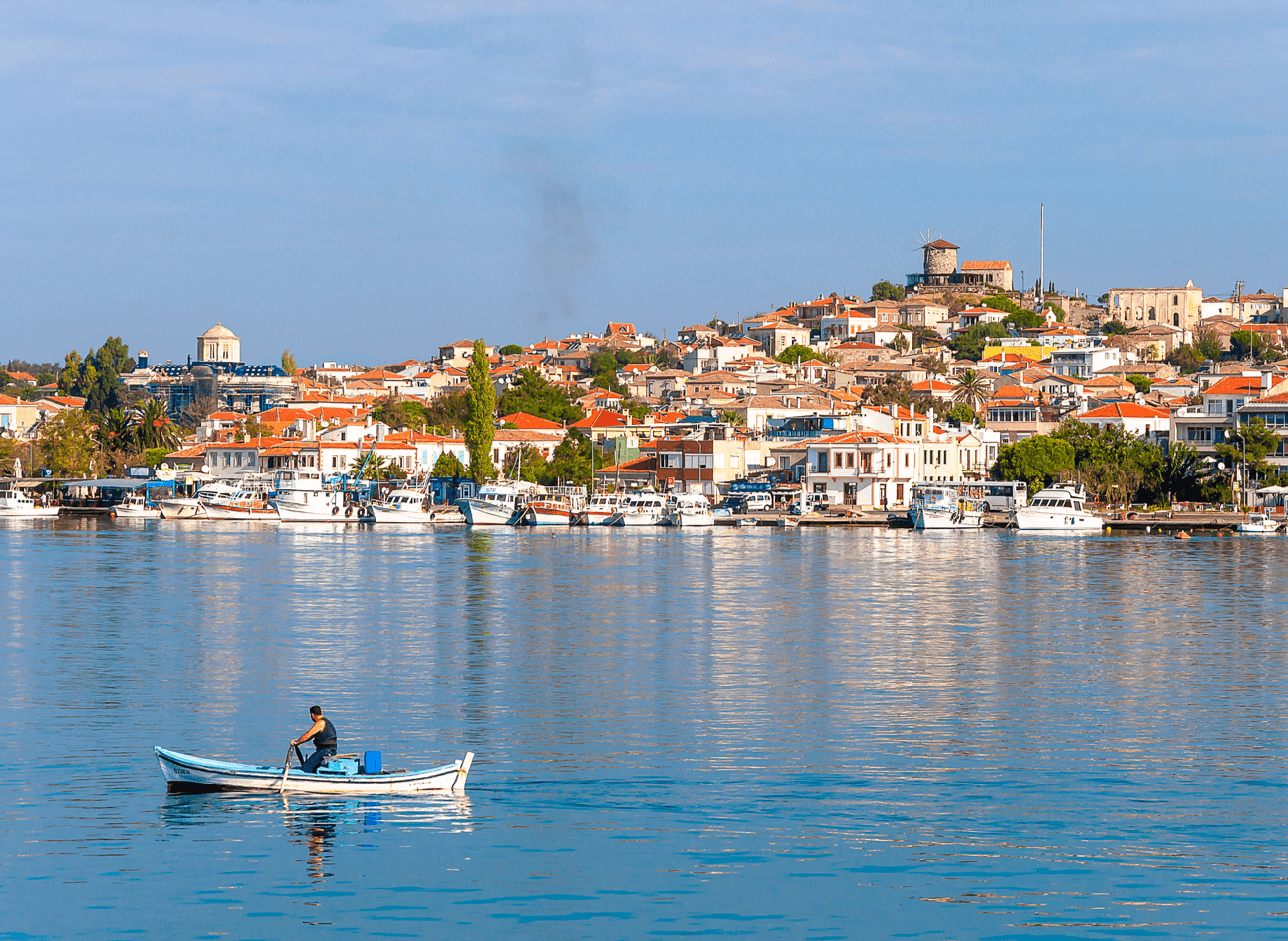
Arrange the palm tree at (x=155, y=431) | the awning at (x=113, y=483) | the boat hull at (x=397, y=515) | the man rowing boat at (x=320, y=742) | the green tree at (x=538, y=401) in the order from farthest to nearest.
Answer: the green tree at (x=538, y=401) → the palm tree at (x=155, y=431) → the awning at (x=113, y=483) → the boat hull at (x=397, y=515) → the man rowing boat at (x=320, y=742)

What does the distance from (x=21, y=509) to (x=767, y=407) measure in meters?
54.9

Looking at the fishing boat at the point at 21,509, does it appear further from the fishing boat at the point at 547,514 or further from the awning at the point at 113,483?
the fishing boat at the point at 547,514

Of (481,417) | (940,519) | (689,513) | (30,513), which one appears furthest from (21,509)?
(940,519)

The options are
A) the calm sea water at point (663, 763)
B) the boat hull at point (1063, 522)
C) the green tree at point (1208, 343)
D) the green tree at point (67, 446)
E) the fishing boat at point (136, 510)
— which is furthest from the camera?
the green tree at point (1208, 343)

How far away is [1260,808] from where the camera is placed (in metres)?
21.0

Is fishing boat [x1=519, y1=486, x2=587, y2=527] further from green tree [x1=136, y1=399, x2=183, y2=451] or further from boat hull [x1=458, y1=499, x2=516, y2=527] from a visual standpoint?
green tree [x1=136, y1=399, x2=183, y2=451]

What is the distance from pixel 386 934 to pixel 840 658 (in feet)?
68.1

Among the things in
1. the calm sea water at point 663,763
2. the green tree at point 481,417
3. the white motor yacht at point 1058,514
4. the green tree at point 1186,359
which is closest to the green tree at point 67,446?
the green tree at point 481,417

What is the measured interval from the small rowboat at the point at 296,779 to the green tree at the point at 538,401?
353ft

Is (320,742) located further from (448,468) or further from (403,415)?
(403,415)

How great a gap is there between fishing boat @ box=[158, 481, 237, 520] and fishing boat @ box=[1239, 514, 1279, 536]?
65.1 metres

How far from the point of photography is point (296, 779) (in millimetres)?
21234

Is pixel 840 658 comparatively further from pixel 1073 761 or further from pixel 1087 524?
pixel 1087 524

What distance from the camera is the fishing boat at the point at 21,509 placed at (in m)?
112
